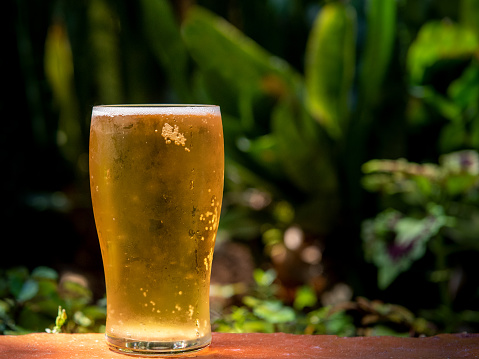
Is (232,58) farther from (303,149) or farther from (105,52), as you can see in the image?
(105,52)

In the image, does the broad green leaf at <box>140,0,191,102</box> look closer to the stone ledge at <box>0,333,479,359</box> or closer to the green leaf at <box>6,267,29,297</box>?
the green leaf at <box>6,267,29,297</box>

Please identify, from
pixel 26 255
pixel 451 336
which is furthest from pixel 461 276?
pixel 26 255

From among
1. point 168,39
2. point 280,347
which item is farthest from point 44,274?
point 168,39

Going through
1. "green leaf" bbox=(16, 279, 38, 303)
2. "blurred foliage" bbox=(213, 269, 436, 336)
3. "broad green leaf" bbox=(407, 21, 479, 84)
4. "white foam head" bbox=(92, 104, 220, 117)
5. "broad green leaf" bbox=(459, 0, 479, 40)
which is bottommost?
"blurred foliage" bbox=(213, 269, 436, 336)

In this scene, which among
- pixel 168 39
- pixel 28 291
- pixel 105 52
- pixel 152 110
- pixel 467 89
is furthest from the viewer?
pixel 105 52

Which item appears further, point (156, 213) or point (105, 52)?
point (105, 52)

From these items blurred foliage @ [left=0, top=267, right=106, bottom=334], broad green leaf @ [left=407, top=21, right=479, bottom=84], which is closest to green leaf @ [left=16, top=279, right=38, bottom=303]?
blurred foliage @ [left=0, top=267, right=106, bottom=334]

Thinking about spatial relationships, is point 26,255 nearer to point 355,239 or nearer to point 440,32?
point 355,239
